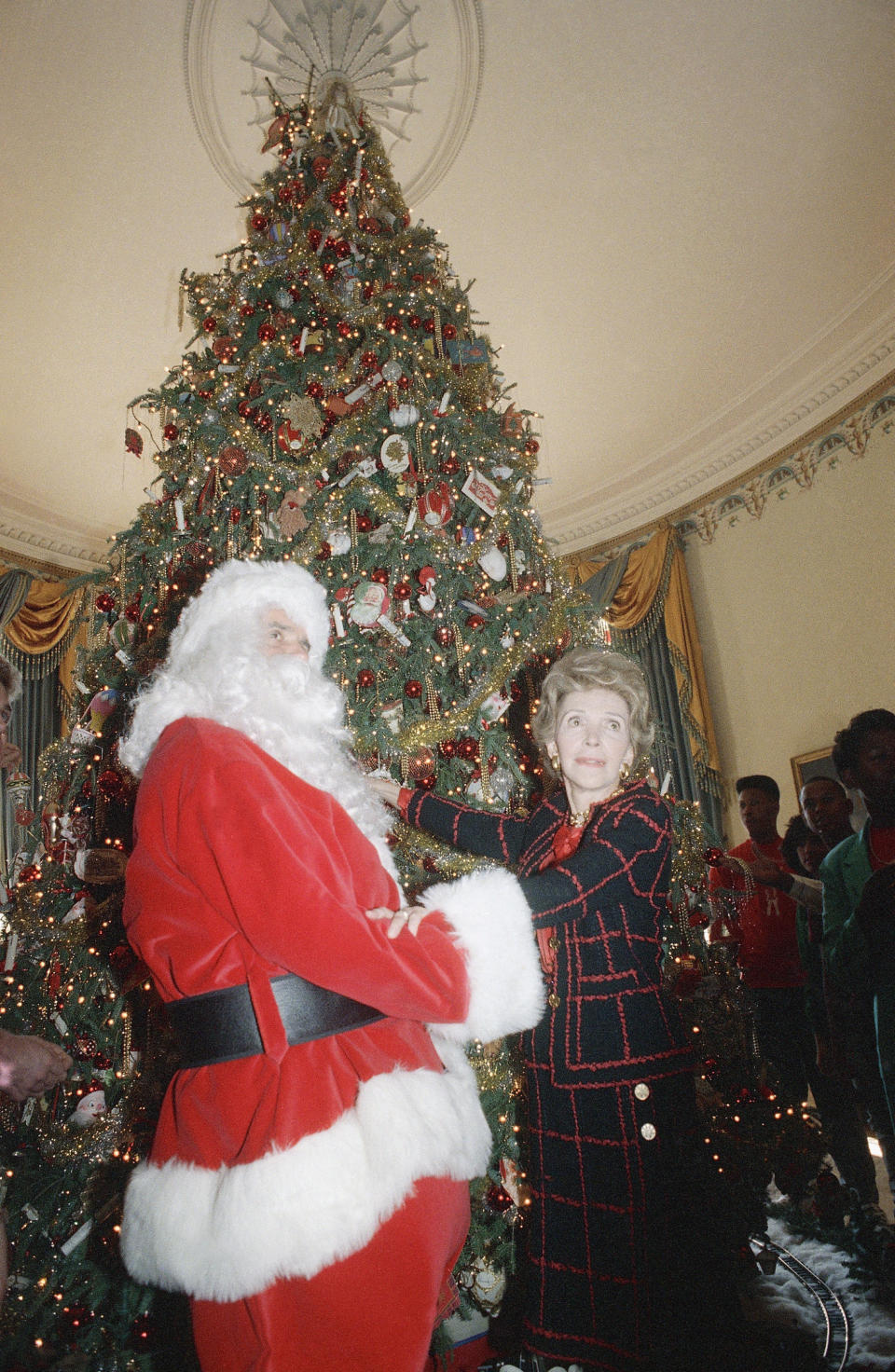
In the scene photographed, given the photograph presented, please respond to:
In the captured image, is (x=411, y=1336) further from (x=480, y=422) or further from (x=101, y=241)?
(x=101, y=241)

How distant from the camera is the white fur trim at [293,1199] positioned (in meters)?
1.28

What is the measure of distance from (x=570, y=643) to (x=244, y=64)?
15.9ft

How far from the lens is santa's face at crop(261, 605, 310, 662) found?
204 centimetres

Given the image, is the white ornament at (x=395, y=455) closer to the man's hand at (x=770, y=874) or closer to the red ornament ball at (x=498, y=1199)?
the red ornament ball at (x=498, y=1199)

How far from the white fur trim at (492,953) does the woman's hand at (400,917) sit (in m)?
0.08

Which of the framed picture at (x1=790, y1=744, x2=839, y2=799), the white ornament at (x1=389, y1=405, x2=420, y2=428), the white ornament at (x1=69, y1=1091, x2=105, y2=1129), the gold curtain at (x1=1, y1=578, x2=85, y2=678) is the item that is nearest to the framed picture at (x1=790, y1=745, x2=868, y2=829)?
the framed picture at (x1=790, y1=744, x2=839, y2=799)

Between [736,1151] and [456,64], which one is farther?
[456,64]

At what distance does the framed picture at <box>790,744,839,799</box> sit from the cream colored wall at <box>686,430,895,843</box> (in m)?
0.07

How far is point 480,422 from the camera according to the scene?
3.41 meters

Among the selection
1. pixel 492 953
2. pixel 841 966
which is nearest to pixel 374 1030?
pixel 492 953

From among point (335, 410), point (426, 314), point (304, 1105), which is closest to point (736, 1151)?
point (304, 1105)

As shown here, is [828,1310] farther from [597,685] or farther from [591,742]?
[597,685]

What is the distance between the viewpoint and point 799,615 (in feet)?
24.6

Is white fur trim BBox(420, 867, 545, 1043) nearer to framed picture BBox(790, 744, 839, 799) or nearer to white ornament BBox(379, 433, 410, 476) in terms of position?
white ornament BBox(379, 433, 410, 476)
